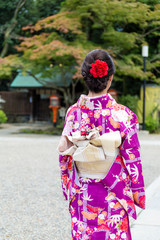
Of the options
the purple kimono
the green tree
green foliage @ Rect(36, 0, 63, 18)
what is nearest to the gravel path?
the purple kimono

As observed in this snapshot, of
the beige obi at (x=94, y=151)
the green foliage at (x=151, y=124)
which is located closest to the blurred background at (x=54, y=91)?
the green foliage at (x=151, y=124)

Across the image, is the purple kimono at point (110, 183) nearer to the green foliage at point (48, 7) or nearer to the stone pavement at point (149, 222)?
the stone pavement at point (149, 222)

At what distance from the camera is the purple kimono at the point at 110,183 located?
7.33 ft

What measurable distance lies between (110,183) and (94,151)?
8.6 inches

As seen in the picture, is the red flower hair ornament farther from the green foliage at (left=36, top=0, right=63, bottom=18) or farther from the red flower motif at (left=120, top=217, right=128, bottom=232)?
the green foliage at (left=36, top=0, right=63, bottom=18)

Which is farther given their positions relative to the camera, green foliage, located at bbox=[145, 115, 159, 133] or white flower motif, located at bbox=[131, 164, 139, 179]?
green foliage, located at bbox=[145, 115, 159, 133]

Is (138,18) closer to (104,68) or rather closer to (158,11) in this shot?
(158,11)

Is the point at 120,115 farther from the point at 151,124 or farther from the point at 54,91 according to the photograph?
the point at 54,91

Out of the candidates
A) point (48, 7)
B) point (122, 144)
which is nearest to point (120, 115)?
point (122, 144)

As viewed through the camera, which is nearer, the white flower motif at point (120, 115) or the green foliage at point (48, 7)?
the white flower motif at point (120, 115)

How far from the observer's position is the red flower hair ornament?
2.19 m

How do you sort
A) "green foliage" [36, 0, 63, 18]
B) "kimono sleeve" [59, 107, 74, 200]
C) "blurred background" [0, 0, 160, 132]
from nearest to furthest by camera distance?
"kimono sleeve" [59, 107, 74, 200] → "blurred background" [0, 0, 160, 132] → "green foliage" [36, 0, 63, 18]

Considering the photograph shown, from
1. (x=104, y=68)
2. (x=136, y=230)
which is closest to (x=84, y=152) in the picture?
(x=104, y=68)

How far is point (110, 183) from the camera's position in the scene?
2.23 metres
